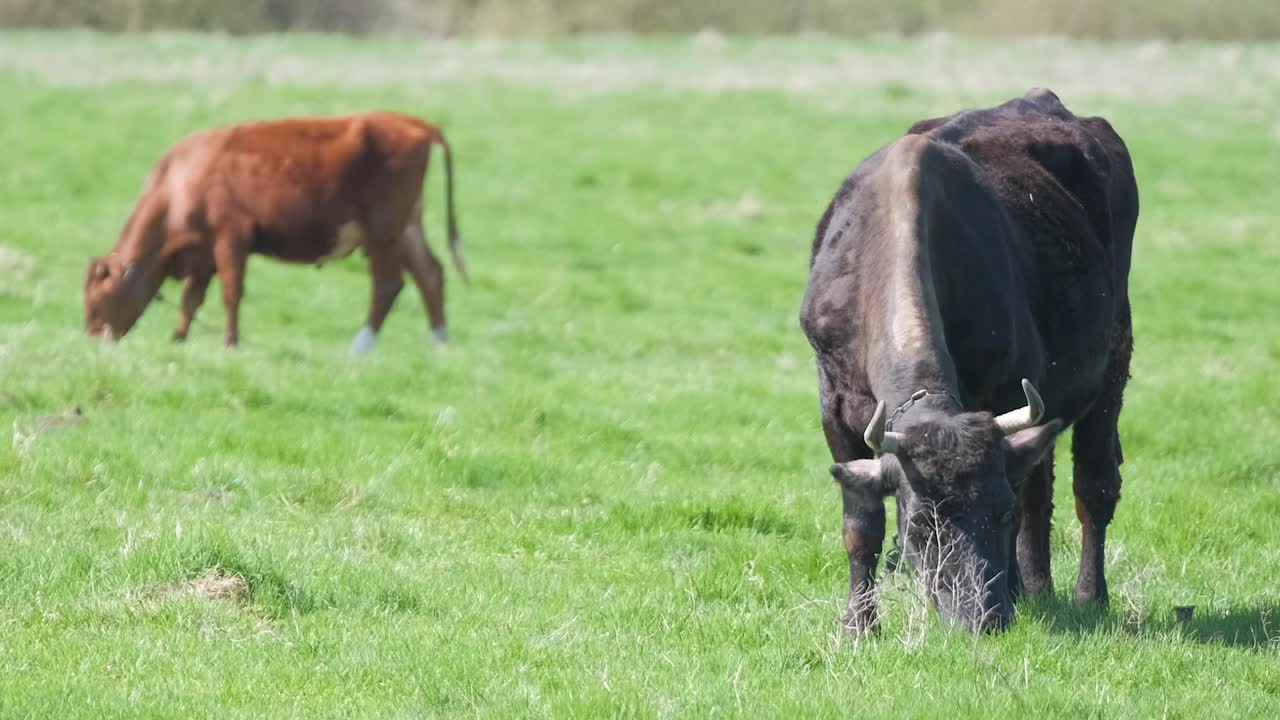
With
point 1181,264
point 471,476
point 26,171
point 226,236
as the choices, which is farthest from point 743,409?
point 26,171

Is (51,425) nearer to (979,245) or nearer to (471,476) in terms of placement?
(471,476)

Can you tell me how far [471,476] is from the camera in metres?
9.07

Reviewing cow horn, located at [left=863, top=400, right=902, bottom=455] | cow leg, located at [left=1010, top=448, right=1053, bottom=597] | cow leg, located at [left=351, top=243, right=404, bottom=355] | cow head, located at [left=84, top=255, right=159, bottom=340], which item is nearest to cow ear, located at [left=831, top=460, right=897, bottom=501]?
cow horn, located at [left=863, top=400, right=902, bottom=455]

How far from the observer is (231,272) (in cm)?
1470

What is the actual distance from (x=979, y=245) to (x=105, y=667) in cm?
381

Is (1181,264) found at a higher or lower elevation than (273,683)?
lower

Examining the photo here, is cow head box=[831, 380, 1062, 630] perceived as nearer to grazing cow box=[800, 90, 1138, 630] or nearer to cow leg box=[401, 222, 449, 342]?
grazing cow box=[800, 90, 1138, 630]

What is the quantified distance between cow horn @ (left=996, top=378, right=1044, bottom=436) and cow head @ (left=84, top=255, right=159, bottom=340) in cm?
1061

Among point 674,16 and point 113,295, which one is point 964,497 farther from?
point 674,16

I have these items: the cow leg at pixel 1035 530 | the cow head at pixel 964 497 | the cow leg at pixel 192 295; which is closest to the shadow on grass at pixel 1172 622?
the cow leg at pixel 1035 530

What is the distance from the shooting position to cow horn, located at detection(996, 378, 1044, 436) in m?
5.67

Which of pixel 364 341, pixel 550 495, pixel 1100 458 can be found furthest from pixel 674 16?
pixel 1100 458

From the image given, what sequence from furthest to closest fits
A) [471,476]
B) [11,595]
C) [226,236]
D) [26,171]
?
[26,171] → [226,236] → [471,476] → [11,595]

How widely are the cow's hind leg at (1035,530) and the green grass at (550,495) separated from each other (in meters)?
0.16
